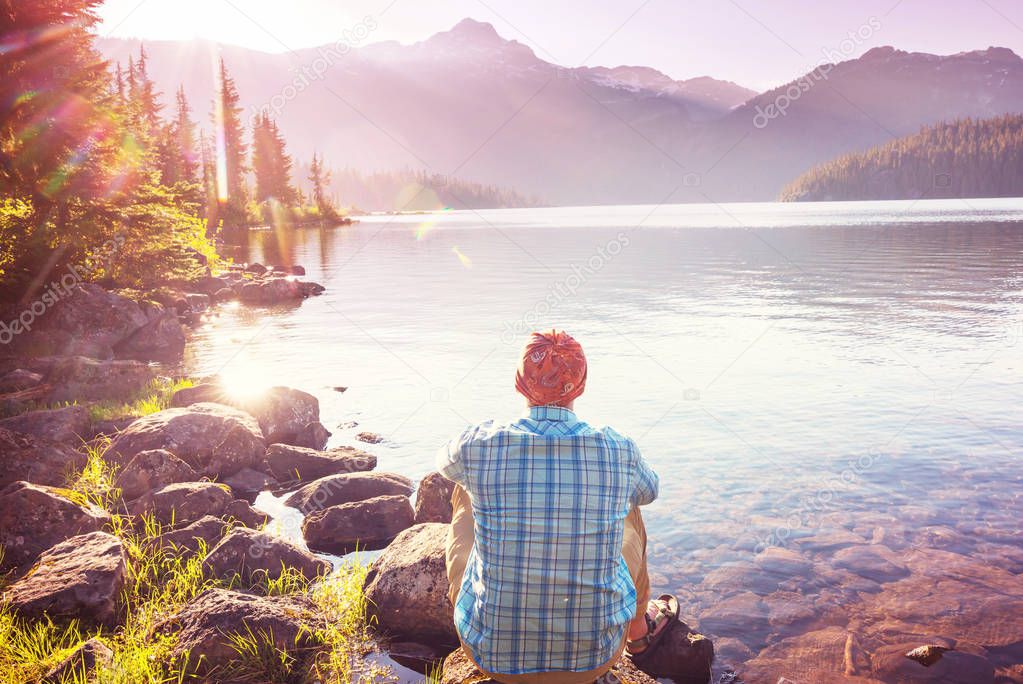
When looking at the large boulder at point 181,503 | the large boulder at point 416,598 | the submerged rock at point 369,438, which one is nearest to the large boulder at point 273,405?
the submerged rock at point 369,438

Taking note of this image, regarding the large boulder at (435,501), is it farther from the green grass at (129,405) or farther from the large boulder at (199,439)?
the green grass at (129,405)

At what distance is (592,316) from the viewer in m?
31.4

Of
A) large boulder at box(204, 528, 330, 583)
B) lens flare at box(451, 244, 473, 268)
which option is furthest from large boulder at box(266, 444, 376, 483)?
lens flare at box(451, 244, 473, 268)

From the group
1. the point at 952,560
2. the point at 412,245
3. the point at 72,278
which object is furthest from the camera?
the point at 412,245

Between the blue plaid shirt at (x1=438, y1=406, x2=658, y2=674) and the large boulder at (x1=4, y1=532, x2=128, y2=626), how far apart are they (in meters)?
4.73

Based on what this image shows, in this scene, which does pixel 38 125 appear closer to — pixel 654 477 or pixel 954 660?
pixel 654 477

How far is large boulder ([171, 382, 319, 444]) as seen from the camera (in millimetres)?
14617

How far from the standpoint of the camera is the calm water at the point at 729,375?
37.4 ft

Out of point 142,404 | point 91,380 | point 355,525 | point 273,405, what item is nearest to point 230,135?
point 91,380

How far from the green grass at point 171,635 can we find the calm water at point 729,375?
162 inches

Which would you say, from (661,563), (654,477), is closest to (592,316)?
(661,563)

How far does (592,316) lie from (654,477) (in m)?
27.0

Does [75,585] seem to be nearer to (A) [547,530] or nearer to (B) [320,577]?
(B) [320,577]

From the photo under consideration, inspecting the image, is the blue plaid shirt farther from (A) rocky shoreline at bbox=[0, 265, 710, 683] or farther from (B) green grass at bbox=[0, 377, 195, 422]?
(B) green grass at bbox=[0, 377, 195, 422]
